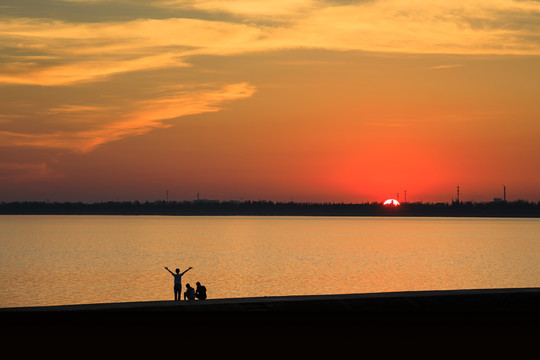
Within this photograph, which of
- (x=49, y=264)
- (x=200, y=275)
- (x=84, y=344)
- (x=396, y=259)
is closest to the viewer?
(x=84, y=344)

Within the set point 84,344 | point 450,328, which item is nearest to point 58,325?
point 84,344

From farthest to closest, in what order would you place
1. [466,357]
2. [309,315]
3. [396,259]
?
[396,259] < [309,315] < [466,357]

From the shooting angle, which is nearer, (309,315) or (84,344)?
(84,344)

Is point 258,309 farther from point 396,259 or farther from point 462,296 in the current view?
point 396,259

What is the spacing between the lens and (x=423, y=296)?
79.2ft

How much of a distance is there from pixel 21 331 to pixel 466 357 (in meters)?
10.7

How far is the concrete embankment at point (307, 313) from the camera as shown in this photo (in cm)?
1906

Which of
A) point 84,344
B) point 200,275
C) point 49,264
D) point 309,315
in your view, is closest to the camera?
point 84,344

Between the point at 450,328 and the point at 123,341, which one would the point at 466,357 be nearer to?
the point at 450,328

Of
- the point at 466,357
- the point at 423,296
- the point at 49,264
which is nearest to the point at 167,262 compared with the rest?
the point at 49,264

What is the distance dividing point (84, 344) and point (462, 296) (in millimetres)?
13525

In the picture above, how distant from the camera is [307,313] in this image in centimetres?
2080

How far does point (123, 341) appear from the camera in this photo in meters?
16.6

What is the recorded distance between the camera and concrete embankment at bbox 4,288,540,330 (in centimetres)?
1906
